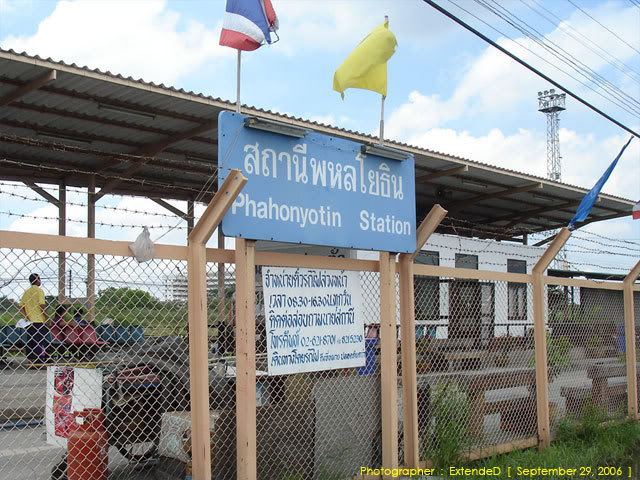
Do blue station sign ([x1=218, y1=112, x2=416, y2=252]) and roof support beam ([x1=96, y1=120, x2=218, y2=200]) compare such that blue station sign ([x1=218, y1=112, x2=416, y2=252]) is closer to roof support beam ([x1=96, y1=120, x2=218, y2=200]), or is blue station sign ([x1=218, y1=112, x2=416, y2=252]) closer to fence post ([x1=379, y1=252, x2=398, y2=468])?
fence post ([x1=379, y1=252, x2=398, y2=468])

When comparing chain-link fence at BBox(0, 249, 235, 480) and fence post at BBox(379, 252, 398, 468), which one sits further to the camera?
fence post at BBox(379, 252, 398, 468)

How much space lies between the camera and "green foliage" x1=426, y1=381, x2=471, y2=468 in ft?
17.7

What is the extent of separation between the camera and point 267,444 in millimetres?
4453

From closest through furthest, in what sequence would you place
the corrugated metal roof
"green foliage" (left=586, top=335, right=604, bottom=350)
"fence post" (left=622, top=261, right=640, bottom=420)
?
1. "green foliage" (left=586, top=335, right=604, bottom=350)
2. "fence post" (left=622, top=261, right=640, bottom=420)
3. the corrugated metal roof

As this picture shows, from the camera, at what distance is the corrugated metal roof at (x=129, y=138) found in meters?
10.3

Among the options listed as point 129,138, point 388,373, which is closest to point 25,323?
point 388,373

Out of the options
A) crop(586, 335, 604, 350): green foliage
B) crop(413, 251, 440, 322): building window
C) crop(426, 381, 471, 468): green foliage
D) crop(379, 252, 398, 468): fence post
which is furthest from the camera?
crop(586, 335, 604, 350): green foliage

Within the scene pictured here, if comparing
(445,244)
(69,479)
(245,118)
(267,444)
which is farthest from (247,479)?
(445,244)

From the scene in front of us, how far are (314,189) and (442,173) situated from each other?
497 inches

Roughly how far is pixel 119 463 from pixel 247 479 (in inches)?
103

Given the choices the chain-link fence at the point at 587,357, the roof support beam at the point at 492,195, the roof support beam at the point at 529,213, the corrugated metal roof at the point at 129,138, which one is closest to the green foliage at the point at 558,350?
the chain-link fence at the point at 587,357

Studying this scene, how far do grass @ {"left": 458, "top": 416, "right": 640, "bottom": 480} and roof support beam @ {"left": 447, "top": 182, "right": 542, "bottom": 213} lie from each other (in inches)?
456

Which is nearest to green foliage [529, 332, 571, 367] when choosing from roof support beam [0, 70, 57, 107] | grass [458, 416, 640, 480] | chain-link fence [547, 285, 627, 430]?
chain-link fence [547, 285, 627, 430]

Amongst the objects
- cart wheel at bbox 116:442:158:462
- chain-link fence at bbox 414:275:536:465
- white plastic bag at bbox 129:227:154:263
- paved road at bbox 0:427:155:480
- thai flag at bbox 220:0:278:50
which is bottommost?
paved road at bbox 0:427:155:480
